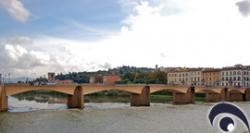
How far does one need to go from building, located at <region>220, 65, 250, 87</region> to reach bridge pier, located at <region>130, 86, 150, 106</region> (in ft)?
178

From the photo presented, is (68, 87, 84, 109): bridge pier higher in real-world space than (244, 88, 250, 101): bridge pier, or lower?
higher

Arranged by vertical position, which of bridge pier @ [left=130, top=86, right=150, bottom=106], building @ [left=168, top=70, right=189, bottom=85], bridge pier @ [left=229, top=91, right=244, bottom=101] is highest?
building @ [left=168, top=70, right=189, bottom=85]

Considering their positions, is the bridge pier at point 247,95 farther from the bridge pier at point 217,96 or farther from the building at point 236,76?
the building at point 236,76

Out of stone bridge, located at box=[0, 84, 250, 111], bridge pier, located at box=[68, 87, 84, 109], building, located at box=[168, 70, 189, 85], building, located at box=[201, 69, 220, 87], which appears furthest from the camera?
building, located at box=[168, 70, 189, 85]

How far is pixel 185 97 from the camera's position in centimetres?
7038

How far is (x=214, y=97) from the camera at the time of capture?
8125 centimetres

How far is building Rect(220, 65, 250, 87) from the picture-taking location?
110m

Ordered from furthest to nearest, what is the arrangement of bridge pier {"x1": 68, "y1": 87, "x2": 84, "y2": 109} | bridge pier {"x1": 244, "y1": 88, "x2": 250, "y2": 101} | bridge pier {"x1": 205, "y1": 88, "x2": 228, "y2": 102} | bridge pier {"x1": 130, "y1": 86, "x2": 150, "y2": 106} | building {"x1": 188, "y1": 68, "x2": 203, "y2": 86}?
building {"x1": 188, "y1": 68, "x2": 203, "y2": 86}, bridge pier {"x1": 244, "y1": 88, "x2": 250, "y2": 101}, bridge pier {"x1": 205, "y1": 88, "x2": 228, "y2": 102}, bridge pier {"x1": 130, "y1": 86, "x2": 150, "y2": 106}, bridge pier {"x1": 68, "y1": 87, "x2": 84, "y2": 109}

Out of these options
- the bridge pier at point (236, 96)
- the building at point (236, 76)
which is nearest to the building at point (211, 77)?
the building at point (236, 76)

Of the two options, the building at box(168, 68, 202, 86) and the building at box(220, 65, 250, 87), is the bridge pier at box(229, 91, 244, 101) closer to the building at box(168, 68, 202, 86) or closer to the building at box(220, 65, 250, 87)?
Answer: the building at box(220, 65, 250, 87)

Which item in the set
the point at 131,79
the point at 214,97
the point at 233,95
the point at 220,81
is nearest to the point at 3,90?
the point at 214,97

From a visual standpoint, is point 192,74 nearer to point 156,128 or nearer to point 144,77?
point 144,77

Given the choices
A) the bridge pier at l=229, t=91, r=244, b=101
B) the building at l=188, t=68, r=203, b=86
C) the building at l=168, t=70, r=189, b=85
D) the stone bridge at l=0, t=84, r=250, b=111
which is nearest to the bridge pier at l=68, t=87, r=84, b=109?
the stone bridge at l=0, t=84, r=250, b=111

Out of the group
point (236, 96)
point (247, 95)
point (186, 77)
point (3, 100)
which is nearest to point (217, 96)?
point (236, 96)
